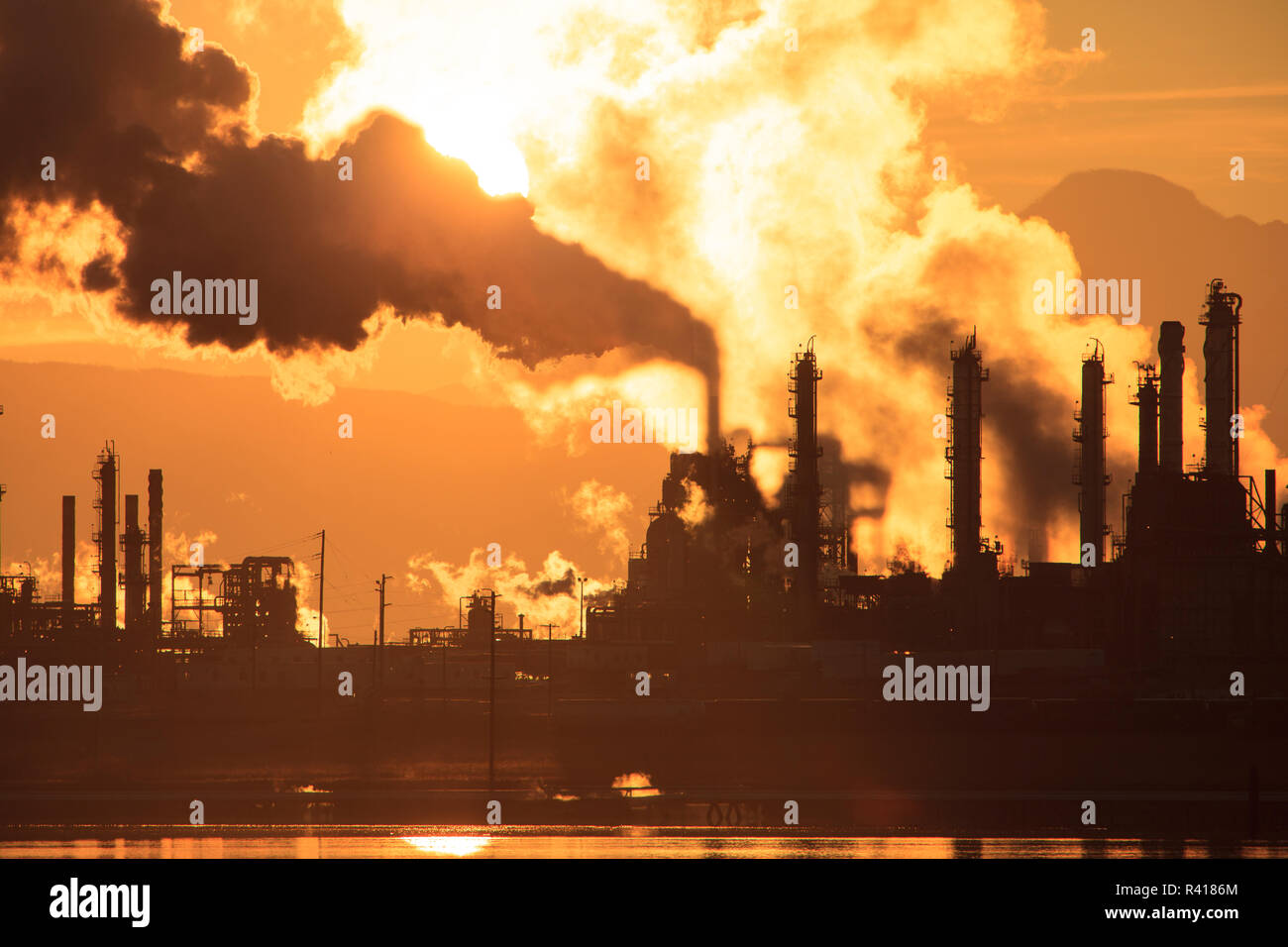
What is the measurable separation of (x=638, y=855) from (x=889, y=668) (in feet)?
165

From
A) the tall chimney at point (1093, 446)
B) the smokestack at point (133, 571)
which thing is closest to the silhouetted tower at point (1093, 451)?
the tall chimney at point (1093, 446)

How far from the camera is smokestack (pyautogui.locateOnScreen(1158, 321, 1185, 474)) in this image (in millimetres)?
81000

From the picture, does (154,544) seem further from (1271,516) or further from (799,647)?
(1271,516)

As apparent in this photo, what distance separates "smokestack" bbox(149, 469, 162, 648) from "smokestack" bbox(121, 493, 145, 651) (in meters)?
4.96

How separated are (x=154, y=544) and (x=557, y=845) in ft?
257

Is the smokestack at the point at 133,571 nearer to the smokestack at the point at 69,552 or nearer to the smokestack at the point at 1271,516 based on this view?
the smokestack at the point at 69,552

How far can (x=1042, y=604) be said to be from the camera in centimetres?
8919

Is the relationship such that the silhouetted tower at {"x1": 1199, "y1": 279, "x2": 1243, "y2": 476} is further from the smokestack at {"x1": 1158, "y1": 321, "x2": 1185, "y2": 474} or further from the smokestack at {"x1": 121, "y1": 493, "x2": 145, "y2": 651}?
the smokestack at {"x1": 121, "y1": 493, "x2": 145, "y2": 651}

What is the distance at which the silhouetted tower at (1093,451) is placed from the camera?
93562mm
